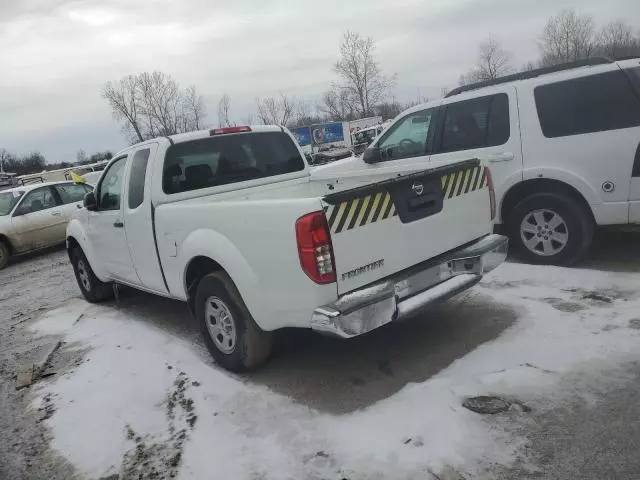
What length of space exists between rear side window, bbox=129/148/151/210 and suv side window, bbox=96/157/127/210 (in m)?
0.33

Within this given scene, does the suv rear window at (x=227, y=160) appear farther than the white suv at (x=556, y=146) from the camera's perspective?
No

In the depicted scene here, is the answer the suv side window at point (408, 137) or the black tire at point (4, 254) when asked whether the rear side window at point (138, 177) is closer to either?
the suv side window at point (408, 137)

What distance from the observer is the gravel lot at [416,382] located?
2695 millimetres

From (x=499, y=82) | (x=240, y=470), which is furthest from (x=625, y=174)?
(x=240, y=470)

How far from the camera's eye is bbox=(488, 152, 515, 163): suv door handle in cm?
582

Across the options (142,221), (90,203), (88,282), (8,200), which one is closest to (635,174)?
(142,221)

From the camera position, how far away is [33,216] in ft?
39.8

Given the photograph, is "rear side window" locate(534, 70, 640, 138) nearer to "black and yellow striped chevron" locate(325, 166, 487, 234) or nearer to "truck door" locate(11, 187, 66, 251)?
"black and yellow striped chevron" locate(325, 166, 487, 234)

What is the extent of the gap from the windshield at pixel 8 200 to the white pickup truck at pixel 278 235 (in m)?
7.79

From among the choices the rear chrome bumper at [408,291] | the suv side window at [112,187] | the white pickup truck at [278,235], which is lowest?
the rear chrome bumper at [408,291]

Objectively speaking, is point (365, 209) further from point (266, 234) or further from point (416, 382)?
point (416, 382)

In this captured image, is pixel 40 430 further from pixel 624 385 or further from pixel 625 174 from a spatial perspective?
pixel 625 174

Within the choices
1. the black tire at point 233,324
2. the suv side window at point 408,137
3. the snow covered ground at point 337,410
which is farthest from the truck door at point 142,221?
the suv side window at point 408,137

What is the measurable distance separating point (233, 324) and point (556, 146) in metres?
3.85
